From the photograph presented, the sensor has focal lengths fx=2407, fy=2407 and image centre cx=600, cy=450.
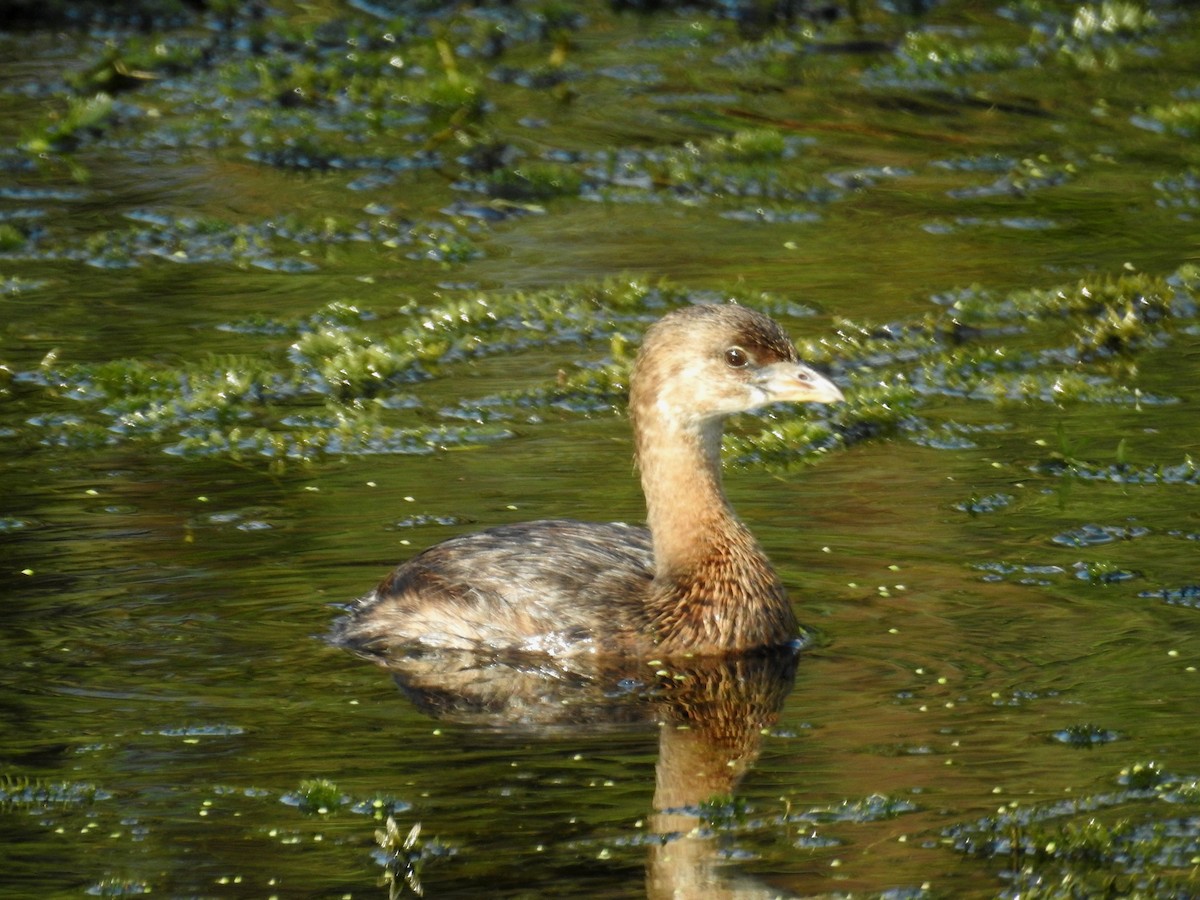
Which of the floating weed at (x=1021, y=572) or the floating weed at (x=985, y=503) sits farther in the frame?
the floating weed at (x=985, y=503)

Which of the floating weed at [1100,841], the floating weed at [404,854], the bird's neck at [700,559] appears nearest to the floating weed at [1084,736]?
the floating weed at [1100,841]

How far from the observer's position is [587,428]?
10.6 m

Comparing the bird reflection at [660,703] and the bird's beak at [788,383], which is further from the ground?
the bird's beak at [788,383]

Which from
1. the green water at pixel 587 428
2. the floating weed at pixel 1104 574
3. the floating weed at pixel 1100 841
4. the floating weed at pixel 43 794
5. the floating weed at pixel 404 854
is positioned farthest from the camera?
the floating weed at pixel 1104 574

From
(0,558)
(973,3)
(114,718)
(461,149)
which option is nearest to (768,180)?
(461,149)

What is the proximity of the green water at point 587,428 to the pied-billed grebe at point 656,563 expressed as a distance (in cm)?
25

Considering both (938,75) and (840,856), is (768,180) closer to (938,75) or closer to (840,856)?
(938,75)

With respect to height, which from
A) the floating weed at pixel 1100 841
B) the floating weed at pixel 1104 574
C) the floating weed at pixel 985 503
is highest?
the floating weed at pixel 1100 841

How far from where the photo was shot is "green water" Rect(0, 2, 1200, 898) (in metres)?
6.58

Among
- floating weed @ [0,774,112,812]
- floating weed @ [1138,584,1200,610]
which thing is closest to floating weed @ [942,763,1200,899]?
floating weed @ [1138,584,1200,610]

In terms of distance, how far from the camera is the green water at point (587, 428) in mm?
6578

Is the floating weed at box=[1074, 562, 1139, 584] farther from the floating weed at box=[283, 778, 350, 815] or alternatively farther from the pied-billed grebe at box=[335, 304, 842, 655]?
the floating weed at box=[283, 778, 350, 815]

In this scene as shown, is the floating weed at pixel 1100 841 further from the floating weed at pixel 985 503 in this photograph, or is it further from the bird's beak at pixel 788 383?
the floating weed at pixel 985 503

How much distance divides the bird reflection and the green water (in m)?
0.03
